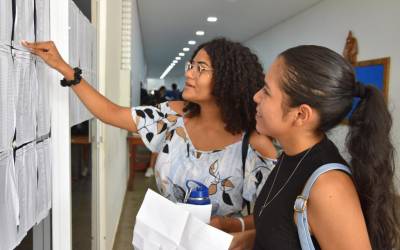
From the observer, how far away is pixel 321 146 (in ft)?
2.97

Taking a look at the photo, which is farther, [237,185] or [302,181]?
[237,185]

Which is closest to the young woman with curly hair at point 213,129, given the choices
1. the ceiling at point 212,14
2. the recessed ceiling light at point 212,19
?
the ceiling at point 212,14

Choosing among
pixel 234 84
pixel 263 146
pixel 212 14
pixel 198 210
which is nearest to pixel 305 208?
pixel 198 210

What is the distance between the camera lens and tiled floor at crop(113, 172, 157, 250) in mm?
3302

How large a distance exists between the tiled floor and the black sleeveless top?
8.33 ft

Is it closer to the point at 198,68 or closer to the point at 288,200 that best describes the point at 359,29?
the point at 198,68

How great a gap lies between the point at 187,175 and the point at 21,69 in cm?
64

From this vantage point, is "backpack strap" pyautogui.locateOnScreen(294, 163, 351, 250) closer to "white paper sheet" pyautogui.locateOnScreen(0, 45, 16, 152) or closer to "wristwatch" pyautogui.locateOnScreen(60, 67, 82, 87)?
"white paper sheet" pyautogui.locateOnScreen(0, 45, 16, 152)

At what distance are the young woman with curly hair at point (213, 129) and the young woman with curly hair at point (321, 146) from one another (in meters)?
0.32

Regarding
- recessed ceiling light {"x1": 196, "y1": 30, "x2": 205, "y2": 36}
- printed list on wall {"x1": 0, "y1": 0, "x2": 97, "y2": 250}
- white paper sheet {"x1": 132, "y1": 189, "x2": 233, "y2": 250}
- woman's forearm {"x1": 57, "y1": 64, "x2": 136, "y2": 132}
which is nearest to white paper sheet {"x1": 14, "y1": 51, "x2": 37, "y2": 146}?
printed list on wall {"x1": 0, "y1": 0, "x2": 97, "y2": 250}

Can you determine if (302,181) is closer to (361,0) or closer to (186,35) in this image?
(361,0)

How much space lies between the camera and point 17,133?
3.05ft

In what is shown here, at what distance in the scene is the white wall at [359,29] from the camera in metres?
4.29

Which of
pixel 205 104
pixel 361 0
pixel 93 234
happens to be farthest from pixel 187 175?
pixel 361 0
